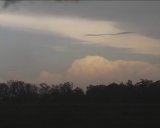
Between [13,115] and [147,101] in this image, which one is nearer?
[13,115]

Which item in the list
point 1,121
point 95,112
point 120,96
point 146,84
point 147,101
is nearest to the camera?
point 1,121

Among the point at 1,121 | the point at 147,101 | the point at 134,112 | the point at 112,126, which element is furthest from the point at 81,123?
the point at 147,101

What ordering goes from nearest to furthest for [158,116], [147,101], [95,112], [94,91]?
1. [158,116]
2. [95,112]
3. [147,101]
4. [94,91]

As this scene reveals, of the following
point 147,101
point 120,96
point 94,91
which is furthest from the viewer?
point 94,91

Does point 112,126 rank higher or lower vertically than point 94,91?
lower

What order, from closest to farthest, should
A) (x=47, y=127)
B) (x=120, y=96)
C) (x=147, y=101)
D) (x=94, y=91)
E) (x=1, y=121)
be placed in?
(x=47, y=127)
(x=1, y=121)
(x=147, y=101)
(x=120, y=96)
(x=94, y=91)

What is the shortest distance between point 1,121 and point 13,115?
30.2 ft

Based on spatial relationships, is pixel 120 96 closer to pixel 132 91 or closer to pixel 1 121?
pixel 132 91

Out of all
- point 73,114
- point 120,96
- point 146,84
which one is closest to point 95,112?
point 73,114

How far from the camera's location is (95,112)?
87250 millimetres

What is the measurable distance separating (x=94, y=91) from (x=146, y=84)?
835 inches

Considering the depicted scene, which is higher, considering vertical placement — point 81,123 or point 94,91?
point 94,91

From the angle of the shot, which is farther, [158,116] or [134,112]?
[134,112]

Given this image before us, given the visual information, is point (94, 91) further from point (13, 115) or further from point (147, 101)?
point (13, 115)
